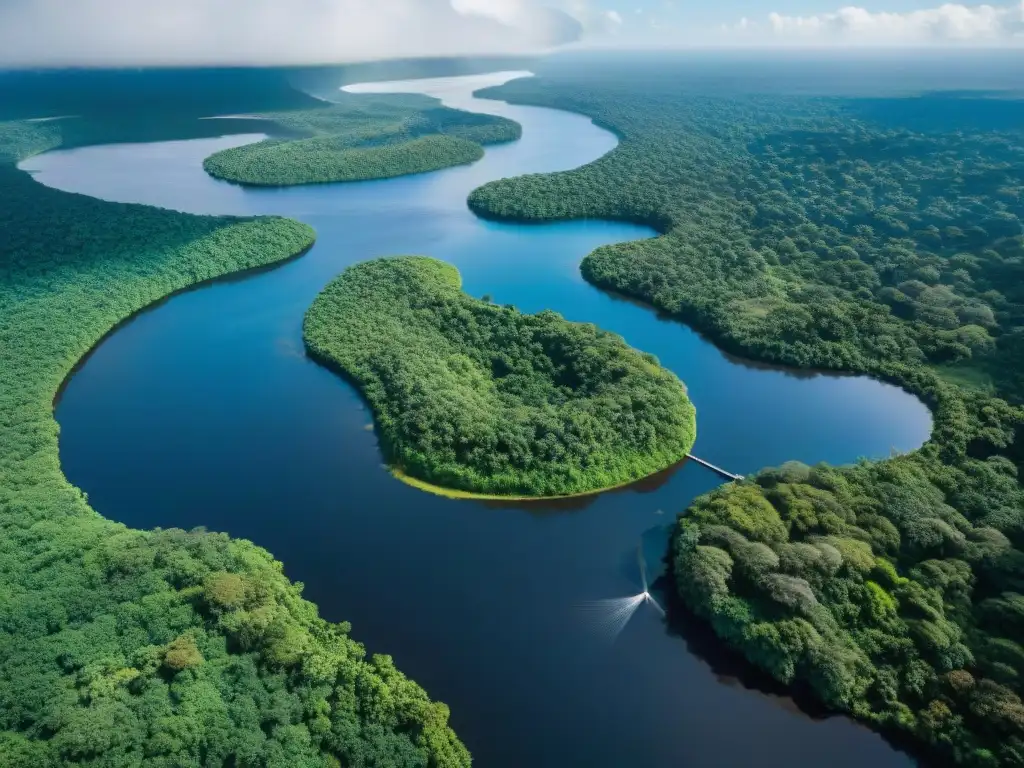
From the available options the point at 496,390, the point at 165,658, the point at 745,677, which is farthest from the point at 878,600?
the point at 165,658

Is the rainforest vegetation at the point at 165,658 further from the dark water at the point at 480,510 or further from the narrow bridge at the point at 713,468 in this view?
the narrow bridge at the point at 713,468

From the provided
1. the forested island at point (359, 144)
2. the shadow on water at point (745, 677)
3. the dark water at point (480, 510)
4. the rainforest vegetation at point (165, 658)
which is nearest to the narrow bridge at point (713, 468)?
the dark water at point (480, 510)

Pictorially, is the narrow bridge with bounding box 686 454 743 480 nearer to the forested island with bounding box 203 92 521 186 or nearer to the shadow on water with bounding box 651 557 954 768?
the shadow on water with bounding box 651 557 954 768

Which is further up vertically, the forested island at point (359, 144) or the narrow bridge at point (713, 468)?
the forested island at point (359, 144)

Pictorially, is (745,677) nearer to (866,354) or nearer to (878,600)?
(878,600)

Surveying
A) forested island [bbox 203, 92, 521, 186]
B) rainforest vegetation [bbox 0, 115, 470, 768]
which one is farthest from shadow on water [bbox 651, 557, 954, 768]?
forested island [bbox 203, 92, 521, 186]

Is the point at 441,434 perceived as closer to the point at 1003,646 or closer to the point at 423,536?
the point at 423,536
